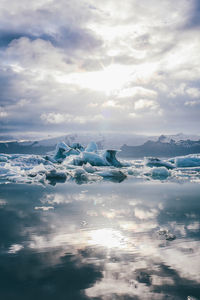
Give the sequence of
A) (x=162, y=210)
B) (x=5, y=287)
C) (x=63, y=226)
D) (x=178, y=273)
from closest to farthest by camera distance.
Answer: (x=5, y=287) < (x=178, y=273) < (x=63, y=226) < (x=162, y=210)

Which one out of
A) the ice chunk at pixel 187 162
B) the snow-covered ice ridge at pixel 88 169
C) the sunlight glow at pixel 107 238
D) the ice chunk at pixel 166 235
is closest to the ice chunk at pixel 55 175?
the snow-covered ice ridge at pixel 88 169

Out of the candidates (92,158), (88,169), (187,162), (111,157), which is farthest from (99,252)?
(187,162)

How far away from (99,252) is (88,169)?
13263 millimetres

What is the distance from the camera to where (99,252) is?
139 inches

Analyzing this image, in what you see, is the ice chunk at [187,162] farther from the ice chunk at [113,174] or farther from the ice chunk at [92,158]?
the ice chunk at [113,174]

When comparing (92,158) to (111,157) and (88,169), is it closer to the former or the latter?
(111,157)

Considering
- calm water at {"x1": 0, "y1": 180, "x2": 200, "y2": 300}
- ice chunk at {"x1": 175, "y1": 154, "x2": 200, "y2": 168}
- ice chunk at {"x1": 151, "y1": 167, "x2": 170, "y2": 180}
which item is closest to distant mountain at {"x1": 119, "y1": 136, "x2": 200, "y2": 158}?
ice chunk at {"x1": 175, "y1": 154, "x2": 200, "y2": 168}

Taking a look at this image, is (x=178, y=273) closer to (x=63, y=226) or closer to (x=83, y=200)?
(x=63, y=226)

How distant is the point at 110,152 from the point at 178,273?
19.7 m

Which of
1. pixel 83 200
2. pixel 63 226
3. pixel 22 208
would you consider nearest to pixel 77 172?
pixel 83 200

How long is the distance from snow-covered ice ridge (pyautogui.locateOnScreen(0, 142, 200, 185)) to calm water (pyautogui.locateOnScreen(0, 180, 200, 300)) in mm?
6663

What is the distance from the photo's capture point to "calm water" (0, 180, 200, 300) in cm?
259

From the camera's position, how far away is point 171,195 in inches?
334

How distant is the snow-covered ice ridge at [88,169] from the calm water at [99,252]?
6663mm
